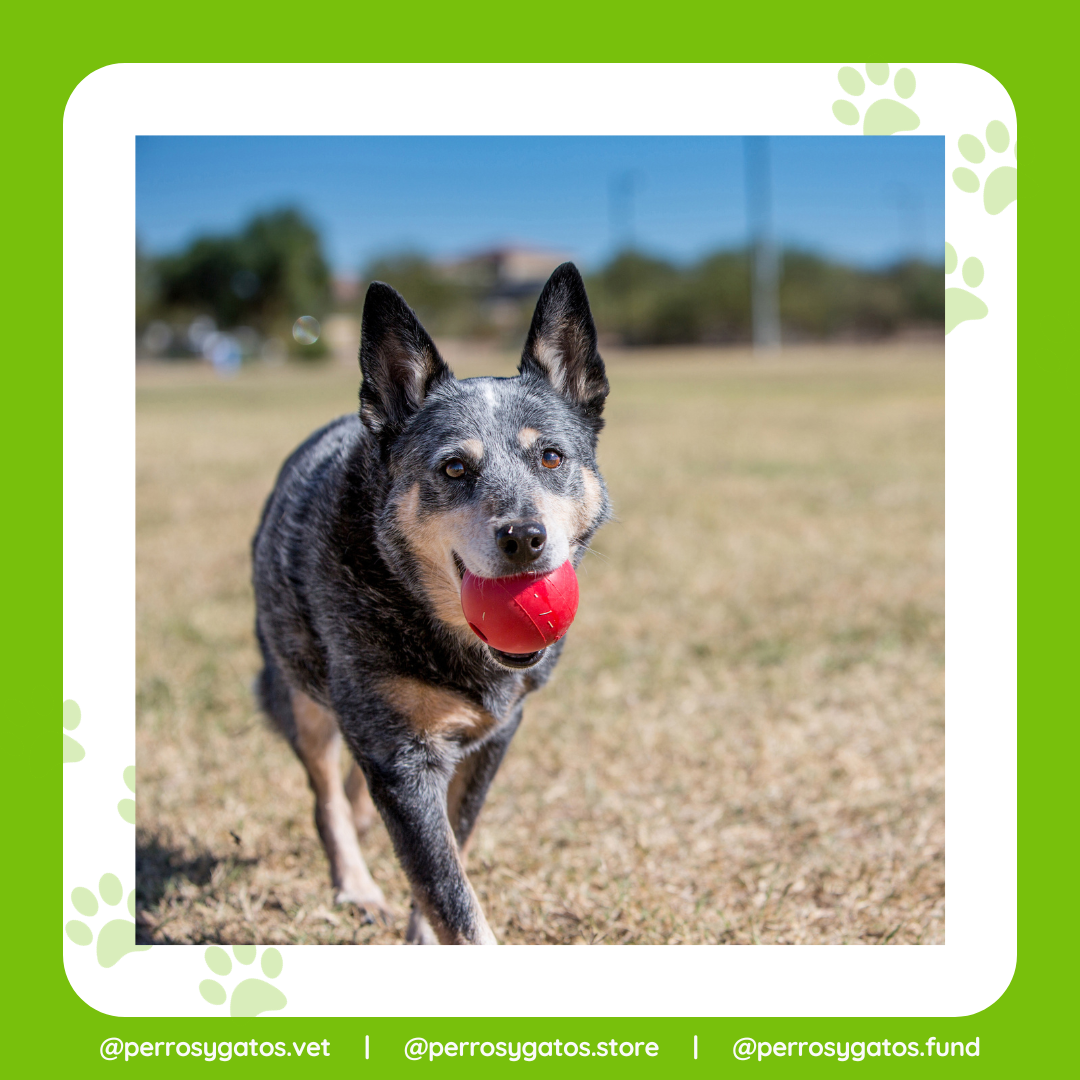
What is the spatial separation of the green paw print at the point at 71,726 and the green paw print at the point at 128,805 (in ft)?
0.48

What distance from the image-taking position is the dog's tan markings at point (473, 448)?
295 cm

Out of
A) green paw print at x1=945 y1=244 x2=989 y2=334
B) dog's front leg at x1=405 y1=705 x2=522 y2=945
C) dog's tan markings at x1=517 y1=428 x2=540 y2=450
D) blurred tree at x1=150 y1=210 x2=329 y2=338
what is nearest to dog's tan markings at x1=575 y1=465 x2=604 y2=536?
dog's tan markings at x1=517 y1=428 x2=540 y2=450

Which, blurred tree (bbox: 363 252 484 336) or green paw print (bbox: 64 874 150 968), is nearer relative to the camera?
green paw print (bbox: 64 874 150 968)

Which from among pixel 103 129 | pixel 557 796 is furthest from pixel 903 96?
pixel 557 796

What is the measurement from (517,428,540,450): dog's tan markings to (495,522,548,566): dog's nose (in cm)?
36

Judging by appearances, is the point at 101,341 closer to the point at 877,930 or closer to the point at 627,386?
the point at 877,930

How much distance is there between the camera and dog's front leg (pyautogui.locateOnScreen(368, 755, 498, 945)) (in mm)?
2883

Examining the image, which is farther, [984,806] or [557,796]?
[557,796]

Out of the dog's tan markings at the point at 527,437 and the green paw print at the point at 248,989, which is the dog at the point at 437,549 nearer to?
the dog's tan markings at the point at 527,437

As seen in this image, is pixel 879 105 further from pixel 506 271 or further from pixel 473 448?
pixel 506 271

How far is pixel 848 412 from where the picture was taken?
52.3ft

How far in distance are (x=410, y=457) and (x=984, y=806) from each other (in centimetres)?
198

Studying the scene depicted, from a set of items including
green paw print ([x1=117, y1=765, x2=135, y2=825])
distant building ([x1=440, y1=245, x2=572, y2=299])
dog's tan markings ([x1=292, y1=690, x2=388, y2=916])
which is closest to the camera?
green paw print ([x1=117, y1=765, x2=135, y2=825])

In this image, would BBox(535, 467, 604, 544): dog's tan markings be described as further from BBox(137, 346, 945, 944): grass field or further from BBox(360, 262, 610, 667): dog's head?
BBox(137, 346, 945, 944): grass field
